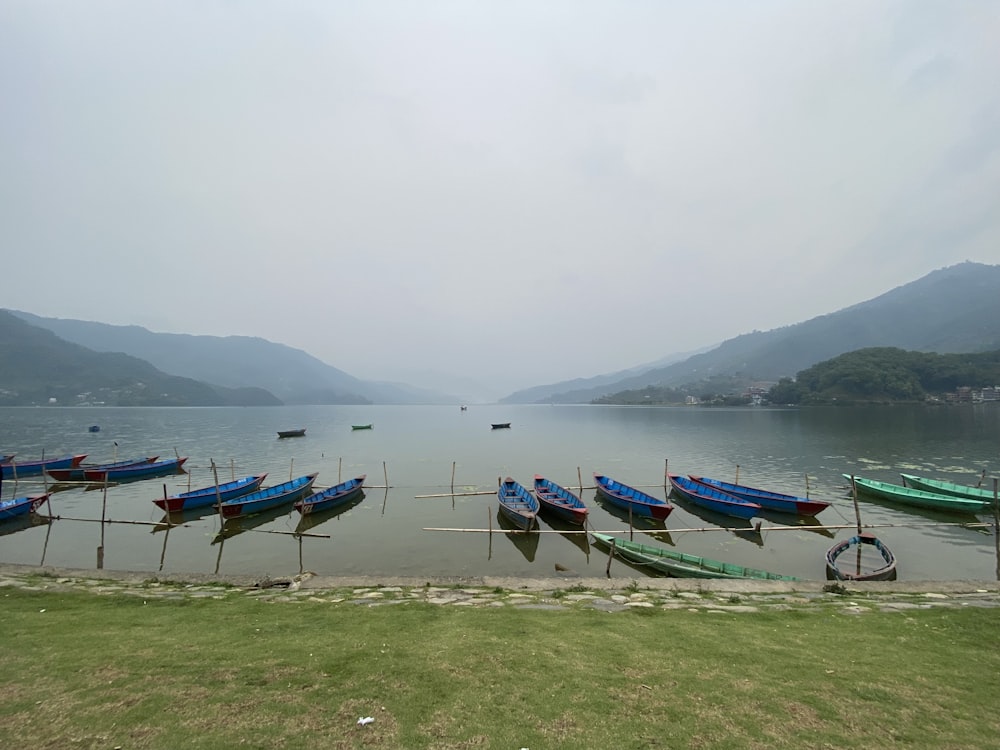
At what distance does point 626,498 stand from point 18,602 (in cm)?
3014

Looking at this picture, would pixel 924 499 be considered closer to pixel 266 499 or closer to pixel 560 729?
pixel 560 729

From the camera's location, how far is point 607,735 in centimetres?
557

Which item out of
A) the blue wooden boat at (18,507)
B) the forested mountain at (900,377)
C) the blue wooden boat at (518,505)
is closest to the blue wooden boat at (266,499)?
the blue wooden boat at (18,507)

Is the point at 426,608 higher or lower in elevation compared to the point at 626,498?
higher

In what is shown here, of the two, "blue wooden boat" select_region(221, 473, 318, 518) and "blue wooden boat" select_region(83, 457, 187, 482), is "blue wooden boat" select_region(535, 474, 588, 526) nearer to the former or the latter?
"blue wooden boat" select_region(221, 473, 318, 518)

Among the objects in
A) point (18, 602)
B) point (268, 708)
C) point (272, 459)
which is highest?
point (268, 708)

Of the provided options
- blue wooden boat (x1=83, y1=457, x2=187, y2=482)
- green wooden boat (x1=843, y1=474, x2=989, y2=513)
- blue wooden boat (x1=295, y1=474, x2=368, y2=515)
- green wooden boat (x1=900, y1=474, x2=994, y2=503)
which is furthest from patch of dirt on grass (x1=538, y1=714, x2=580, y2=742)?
blue wooden boat (x1=83, y1=457, x2=187, y2=482)

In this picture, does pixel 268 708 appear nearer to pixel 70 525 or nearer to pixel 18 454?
pixel 70 525

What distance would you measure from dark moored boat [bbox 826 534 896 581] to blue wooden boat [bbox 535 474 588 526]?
38.5ft

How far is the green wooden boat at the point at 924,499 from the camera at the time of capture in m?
30.7

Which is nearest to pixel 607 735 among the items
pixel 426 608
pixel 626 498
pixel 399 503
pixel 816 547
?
pixel 426 608

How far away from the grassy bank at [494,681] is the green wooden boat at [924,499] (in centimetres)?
2685

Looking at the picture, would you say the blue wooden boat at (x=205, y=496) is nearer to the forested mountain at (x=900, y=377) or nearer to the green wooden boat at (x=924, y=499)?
the green wooden boat at (x=924, y=499)

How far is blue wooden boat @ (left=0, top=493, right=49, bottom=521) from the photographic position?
27938 millimetres
